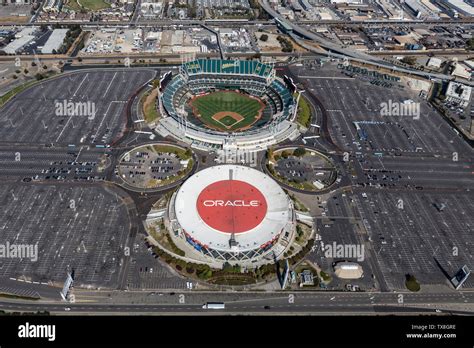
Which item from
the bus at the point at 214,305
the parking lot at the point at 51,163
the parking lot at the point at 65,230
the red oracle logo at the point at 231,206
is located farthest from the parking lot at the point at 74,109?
the bus at the point at 214,305

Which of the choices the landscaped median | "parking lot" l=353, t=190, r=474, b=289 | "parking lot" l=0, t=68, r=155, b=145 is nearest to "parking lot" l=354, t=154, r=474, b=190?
"parking lot" l=353, t=190, r=474, b=289

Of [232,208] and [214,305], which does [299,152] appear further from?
[214,305]

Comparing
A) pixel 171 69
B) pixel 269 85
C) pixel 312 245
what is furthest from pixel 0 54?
pixel 312 245

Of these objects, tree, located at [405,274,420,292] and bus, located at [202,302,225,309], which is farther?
tree, located at [405,274,420,292]

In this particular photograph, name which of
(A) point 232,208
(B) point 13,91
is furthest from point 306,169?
(B) point 13,91

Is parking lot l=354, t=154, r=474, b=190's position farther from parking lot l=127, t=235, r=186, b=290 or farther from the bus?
parking lot l=127, t=235, r=186, b=290

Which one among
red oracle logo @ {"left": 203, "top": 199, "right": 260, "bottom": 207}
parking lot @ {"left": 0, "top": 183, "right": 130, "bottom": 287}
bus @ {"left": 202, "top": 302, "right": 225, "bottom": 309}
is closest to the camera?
bus @ {"left": 202, "top": 302, "right": 225, "bottom": 309}
